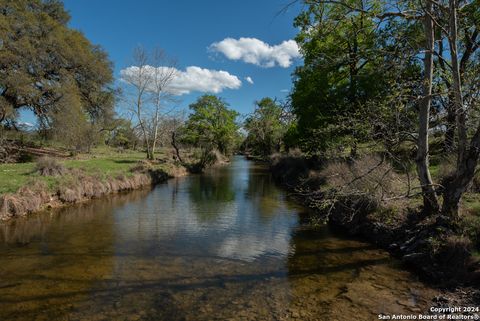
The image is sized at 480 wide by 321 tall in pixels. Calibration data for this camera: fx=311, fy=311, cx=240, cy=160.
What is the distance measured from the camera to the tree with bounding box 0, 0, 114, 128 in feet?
71.9

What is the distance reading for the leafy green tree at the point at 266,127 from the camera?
7.82 metres

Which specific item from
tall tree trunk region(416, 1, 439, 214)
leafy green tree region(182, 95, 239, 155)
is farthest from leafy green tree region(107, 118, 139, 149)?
tall tree trunk region(416, 1, 439, 214)

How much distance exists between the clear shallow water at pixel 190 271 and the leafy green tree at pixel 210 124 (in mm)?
47113

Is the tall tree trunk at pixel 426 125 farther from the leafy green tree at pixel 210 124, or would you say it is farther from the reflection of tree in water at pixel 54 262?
the leafy green tree at pixel 210 124

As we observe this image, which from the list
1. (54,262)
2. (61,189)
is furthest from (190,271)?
(61,189)

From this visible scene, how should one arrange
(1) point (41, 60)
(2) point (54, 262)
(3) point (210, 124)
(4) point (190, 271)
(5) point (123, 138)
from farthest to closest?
(5) point (123, 138) → (3) point (210, 124) → (1) point (41, 60) → (2) point (54, 262) → (4) point (190, 271)

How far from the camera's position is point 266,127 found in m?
15.1

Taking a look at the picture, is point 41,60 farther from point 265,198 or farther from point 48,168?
point 265,198

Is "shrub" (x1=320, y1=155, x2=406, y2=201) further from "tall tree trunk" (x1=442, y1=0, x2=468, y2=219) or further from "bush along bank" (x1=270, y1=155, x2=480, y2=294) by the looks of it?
"tall tree trunk" (x1=442, y1=0, x2=468, y2=219)

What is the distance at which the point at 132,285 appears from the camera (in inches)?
289

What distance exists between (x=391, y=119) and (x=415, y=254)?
3813 mm

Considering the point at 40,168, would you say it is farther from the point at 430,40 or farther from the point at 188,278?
the point at 430,40

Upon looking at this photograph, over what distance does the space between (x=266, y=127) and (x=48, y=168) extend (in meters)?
11.7

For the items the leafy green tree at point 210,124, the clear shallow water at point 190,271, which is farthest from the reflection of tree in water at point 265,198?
the leafy green tree at point 210,124
